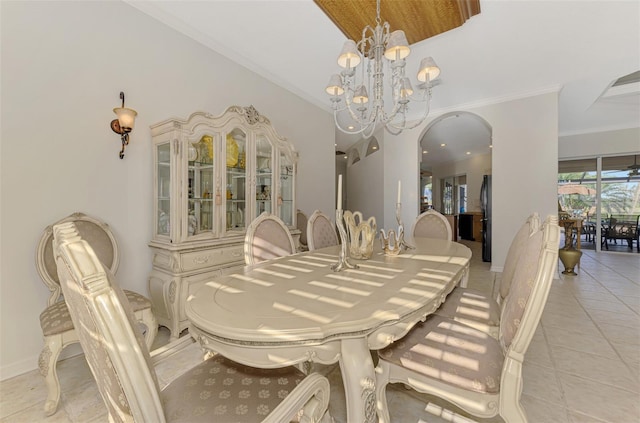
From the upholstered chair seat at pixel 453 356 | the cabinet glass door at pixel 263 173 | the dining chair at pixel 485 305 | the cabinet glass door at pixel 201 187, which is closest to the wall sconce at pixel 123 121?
the cabinet glass door at pixel 201 187

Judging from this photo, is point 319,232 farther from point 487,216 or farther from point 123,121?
point 487,216

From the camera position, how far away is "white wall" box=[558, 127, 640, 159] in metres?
5.67

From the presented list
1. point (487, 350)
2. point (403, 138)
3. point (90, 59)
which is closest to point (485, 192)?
point (403, 138)

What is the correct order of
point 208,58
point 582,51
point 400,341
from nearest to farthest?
point 400,341 → point 208,58 → point 582,51

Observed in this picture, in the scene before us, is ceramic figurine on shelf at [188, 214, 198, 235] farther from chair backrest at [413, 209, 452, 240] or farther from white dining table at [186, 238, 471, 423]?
chair backrest at [413, 209, 452, 240]

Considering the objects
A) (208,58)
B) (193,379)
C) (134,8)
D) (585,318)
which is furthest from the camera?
(208,58)

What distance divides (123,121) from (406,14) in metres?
2.46

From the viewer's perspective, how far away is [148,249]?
2318mm

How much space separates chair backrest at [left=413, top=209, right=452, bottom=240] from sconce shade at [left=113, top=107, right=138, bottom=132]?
2843 millimetres

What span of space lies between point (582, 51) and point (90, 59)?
15.6 feet

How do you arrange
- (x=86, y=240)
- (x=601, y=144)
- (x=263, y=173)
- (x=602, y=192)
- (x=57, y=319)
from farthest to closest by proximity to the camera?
(x=602, y=192)
(x=601, y=144)
(x=263, y=173)
(x=86, y=240)
(x=57, y=319)

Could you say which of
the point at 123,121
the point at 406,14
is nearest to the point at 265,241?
the point at 123,121

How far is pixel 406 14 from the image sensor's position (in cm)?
227

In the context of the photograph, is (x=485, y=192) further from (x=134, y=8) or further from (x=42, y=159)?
(x=42, y=159)
